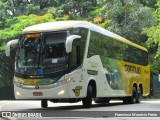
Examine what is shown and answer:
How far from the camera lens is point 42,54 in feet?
57.8

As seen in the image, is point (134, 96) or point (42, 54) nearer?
point (42, 54)

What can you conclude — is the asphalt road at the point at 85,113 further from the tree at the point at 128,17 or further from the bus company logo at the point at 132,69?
the tree at the point at 128,17

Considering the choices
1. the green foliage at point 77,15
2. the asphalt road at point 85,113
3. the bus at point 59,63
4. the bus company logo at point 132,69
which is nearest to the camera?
the asphalt road at point 85,113

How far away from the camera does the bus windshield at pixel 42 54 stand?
687 inches

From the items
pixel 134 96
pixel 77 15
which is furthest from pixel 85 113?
pixel 77 15

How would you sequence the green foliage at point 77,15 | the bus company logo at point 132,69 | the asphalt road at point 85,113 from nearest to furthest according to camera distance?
the asphalt road at point 85,113 → the bus company logo at point 132,69 → the green foliage at point 77,15

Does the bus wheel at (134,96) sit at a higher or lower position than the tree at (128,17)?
lower

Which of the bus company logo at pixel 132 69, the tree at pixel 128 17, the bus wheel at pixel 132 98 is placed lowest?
the bus wheel at pixel 132 98

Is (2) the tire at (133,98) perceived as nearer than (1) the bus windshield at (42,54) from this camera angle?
No

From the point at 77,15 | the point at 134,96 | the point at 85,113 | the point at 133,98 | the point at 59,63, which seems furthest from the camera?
the point at 77,15

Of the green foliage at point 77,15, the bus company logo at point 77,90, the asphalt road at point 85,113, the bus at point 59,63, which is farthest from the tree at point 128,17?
the bus company logo at point 77,90

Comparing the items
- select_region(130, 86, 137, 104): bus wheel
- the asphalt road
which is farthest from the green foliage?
the asphalt road

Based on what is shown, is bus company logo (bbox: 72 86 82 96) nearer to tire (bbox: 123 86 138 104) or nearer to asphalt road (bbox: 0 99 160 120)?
asphalt road (bbox: 0 99 160 120)

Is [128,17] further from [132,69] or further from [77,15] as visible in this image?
[132,69]
